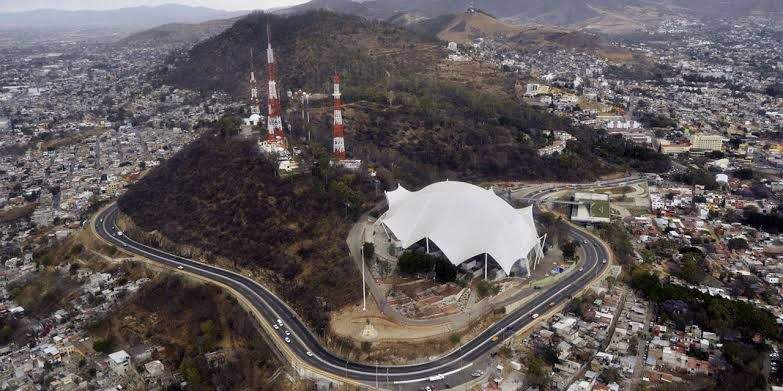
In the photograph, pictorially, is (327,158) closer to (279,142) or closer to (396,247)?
(279,142)

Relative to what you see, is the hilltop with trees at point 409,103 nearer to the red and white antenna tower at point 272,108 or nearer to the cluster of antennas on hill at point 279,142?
the cluster of antennas on hill at point 279,142

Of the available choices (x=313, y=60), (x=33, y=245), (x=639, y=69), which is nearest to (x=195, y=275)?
(x=33, y=245)

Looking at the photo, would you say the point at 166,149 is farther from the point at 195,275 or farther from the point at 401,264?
the point at 401,264

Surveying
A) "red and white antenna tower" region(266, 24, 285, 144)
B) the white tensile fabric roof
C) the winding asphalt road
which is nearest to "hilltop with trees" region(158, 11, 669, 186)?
"red and white antenna tower" region(266, 24, 285, 144)

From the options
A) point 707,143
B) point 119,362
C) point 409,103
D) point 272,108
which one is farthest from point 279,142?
point 707,143

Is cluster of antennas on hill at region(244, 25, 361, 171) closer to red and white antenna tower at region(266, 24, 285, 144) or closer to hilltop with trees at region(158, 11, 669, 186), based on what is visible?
red and white antenna tower at region(266, 24, 285, 144)

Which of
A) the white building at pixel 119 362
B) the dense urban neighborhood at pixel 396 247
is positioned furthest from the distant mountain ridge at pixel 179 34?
the white building at pixel 119 362
